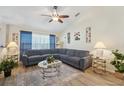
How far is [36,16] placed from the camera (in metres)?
2.72

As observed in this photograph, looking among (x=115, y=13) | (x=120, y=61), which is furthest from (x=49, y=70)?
(x=115, y=13)

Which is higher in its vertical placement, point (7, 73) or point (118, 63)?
point (118, 63)

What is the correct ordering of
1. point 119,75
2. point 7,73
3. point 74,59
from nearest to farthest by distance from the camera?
1. point 119,75
2. point 7,73
3. point 74,59

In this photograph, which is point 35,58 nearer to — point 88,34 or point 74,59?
point 74,59

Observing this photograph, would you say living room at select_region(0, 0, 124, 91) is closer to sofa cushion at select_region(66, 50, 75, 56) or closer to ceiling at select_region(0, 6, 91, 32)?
ceiling at select_region(0, 6, 91, 32)

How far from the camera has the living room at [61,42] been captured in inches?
97.0

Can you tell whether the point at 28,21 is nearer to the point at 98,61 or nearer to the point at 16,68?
the point at 16,68

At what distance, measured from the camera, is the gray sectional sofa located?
3.13m

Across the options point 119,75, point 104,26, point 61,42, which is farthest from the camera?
point 61,42

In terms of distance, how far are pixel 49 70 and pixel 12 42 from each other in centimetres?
142

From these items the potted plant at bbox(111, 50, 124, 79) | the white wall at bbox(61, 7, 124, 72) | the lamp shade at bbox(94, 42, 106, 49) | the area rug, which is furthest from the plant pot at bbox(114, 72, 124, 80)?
the area rug

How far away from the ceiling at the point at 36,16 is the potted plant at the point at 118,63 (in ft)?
4.83

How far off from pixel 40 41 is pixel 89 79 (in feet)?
5.77

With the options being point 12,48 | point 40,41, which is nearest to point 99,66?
point 40,41
